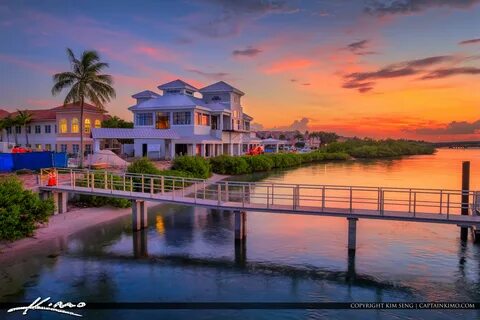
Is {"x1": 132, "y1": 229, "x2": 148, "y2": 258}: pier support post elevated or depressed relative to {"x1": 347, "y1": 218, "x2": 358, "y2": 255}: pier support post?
depressed

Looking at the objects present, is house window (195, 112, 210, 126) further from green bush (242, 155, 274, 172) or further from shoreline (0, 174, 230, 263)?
shoreline (0, 174, 230, 263)

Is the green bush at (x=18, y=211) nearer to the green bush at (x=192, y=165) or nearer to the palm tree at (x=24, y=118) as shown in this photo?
the green bush at (x=192, y=165)

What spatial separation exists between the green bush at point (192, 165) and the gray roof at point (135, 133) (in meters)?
6.95

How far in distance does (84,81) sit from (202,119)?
868 inches

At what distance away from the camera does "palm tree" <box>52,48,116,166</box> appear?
1475 inches

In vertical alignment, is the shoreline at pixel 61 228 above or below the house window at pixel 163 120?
below

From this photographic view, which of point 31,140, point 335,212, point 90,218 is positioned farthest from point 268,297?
point 31,140

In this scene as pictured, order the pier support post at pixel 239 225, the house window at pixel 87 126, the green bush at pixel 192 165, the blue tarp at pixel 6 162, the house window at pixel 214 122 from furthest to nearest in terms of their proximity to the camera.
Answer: the house window at pixel 214 122 → the house window at pixel 87 126 → the green bush at pixel 192 165 → the blue tarp at pixel 6 162 → the pier support post at pixel 239 225

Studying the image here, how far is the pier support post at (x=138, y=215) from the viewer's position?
2280 centimetres

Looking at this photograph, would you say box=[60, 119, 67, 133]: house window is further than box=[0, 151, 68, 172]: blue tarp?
Yes

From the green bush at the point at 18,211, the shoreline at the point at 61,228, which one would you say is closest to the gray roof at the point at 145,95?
the shoreline at the point at 61,228

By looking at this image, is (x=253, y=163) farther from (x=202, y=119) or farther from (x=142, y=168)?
(x=142, y=168)

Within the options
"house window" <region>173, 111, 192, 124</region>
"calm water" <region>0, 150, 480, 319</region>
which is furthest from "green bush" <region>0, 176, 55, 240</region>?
"house window" <region>173, 111, 192, 124</region>

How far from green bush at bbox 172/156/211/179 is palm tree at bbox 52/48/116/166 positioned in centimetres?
1029
